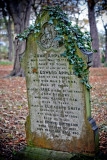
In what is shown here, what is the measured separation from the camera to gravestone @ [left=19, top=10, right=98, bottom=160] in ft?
12.5

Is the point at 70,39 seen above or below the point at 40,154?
above

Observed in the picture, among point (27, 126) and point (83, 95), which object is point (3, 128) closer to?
point (27, 126)

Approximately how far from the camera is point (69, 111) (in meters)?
3.95

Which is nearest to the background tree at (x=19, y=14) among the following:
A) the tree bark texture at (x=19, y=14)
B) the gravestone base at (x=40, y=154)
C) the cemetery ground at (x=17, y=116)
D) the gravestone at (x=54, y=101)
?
the tree bark texture at (x=19, y=14)

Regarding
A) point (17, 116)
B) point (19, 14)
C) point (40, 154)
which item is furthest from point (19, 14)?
point (40, 154)

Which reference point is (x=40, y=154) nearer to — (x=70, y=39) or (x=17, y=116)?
(x=70, y=39)

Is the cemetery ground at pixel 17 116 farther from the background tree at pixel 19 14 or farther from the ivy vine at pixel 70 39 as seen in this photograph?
the background tree at pixel 19 14

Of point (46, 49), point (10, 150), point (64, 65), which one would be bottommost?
point (10, 150)

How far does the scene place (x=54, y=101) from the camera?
406cm

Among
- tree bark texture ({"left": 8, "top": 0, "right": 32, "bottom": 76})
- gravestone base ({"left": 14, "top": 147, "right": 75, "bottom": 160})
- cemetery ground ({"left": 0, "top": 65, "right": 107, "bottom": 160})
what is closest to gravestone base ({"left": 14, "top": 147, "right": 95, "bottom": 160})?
gravestone base ({"left": 14, "top": 147, "right": 75, "bottom": 160})

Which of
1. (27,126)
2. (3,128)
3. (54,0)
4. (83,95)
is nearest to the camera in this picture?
(83,95)

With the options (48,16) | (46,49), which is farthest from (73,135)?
(48,16)

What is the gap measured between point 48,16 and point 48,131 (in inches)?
88.8

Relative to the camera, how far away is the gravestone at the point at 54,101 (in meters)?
3.82
